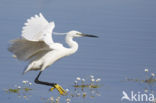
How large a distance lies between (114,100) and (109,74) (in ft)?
3.52

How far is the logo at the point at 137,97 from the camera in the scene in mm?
9047

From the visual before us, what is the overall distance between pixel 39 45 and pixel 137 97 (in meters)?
1.46

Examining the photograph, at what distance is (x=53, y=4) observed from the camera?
14547mm

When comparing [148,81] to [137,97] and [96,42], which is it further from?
[96,42]

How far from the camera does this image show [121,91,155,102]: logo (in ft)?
29.7

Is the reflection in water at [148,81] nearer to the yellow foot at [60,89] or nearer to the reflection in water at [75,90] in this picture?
the reflection in water at [75,90]

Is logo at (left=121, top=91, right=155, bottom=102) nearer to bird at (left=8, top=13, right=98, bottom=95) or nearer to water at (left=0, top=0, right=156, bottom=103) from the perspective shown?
water at (left=0, top=0, right=156, bottom=103)

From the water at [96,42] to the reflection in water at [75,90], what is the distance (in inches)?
3.7

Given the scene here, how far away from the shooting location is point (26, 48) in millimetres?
9195

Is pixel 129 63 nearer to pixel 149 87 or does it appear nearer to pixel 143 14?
pixel 149 87

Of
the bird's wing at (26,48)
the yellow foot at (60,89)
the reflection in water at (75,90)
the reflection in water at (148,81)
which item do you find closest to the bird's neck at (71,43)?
the bird's wing at (26,48)

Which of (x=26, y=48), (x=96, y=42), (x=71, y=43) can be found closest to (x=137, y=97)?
(x=71, y=43)

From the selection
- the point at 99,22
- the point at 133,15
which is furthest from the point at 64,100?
the point at 133,15

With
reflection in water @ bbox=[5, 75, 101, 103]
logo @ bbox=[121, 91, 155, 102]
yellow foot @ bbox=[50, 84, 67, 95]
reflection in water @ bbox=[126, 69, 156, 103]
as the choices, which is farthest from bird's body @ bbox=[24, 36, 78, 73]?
reflection in water @ bbox=[126, 69, 156, 103]
